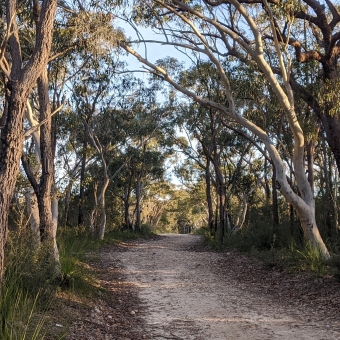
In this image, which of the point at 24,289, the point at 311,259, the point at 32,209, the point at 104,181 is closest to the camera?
the point at 24,289

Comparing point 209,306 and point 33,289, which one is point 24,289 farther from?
point 209,306

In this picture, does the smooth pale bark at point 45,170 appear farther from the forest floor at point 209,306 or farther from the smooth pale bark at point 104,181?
the smooth pale bark at point 104,181

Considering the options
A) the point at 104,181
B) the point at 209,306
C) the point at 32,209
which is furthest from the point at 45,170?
the point at 104,181

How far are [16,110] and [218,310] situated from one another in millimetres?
4411

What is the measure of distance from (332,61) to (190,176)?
24575 mm

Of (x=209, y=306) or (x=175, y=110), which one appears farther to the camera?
(x=175, y=110)

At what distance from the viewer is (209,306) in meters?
7.21

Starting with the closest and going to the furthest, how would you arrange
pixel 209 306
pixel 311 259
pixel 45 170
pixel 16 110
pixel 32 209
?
pixel 16 110, pixel 209 306, pixel 45 170, pixel 32 209, pixel 311 259

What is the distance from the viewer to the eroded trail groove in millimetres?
5664

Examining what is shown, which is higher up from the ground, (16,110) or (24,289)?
(16,110)

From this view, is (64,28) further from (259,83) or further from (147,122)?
(147,122)

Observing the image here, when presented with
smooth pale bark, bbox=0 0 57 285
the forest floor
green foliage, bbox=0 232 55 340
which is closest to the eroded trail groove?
the forest floor

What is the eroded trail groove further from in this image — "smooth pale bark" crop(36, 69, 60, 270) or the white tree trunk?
the white tree trunk

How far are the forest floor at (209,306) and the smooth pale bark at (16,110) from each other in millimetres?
1951
